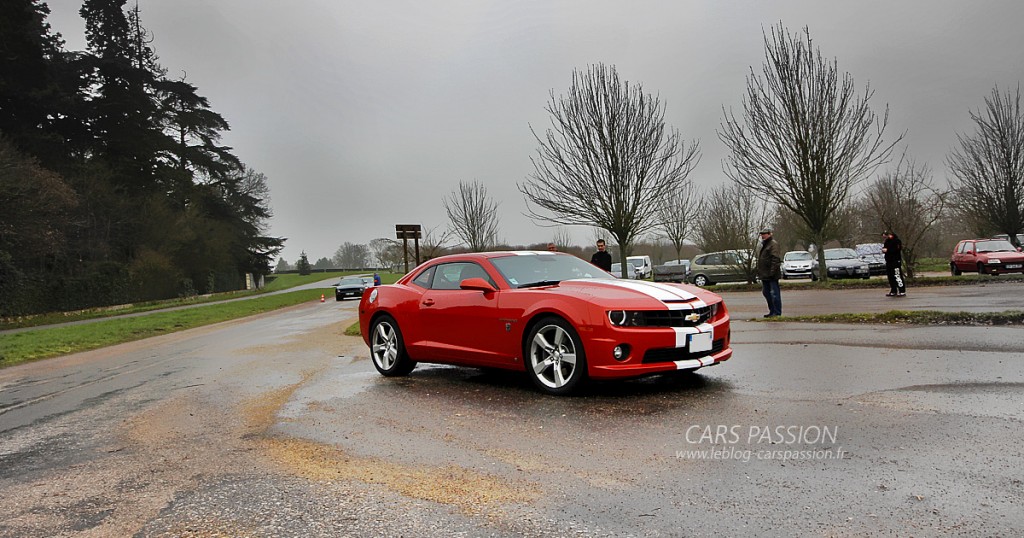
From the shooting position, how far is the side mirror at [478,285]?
21.8 feet

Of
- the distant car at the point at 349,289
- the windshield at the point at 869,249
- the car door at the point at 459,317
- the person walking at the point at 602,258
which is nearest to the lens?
the car door at the point at 459,317

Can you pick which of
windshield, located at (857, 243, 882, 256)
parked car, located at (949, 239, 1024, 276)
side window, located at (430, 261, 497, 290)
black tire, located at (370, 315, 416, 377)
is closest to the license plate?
side window, located at (430, 261, 497, 290)

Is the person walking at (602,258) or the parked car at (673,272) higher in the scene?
the person walking at (602,258)

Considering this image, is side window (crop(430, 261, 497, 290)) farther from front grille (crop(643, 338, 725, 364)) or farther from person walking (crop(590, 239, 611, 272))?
person walking (crop(590, 239, 611, 272))

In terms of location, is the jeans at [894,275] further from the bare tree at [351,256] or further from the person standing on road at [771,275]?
the bare tree at [351,256]

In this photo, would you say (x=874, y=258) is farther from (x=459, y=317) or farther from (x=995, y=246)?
(x=459, y=317)

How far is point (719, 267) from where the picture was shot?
1164 inches

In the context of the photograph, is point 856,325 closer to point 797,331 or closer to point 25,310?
point 797,331

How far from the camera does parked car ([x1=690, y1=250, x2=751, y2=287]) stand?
2741 cm

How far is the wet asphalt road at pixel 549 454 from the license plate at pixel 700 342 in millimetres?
393

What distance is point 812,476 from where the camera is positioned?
11.6 ft

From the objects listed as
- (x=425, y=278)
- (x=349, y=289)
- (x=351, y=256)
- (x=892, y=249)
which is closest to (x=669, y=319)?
(x=425, y=278)

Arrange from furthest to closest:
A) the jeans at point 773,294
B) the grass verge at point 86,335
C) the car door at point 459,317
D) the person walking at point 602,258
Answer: the grass verge at point 86,335, the person walking at point 602,258, the jeans at point 773,294, the car door at point 459,317

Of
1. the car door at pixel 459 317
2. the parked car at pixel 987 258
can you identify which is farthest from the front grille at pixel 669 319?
the parked car at pixel 987 258
